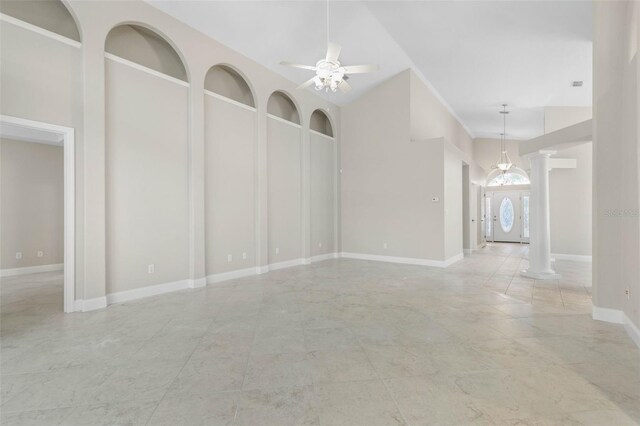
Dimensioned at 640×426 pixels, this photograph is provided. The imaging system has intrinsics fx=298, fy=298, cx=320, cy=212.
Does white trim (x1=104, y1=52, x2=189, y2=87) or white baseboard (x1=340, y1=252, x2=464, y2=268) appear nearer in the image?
white trim (x1=104, y1=52, x2=189, y2=87)

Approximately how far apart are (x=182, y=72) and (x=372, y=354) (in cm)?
528

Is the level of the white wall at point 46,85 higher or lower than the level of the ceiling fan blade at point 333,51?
lower

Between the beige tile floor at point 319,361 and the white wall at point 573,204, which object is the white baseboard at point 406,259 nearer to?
the beige tile floor at point 319,361

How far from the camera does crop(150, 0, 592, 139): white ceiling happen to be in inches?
192

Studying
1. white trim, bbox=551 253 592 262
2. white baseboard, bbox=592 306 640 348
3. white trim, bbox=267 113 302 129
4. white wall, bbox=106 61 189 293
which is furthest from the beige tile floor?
white trim, bbox=551 253 592 262

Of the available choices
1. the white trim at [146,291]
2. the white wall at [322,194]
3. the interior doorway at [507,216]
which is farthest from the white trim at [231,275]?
the interior doorway at [507,216]

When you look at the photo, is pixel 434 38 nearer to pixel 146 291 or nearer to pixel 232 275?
pixel 232 275

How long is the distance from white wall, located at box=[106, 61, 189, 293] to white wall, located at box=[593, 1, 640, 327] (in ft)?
19.1

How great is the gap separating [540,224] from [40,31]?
8549 mm

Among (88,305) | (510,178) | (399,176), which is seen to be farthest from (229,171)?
(510,178)

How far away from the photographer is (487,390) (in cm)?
209

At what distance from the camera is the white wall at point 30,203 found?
21.1 ft

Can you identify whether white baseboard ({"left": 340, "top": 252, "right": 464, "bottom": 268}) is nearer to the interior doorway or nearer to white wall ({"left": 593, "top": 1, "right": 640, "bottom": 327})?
white wall ({"left": 593, "top": 1, "right": 640, "bottom": 327})

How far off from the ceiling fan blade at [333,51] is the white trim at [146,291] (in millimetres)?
4209
